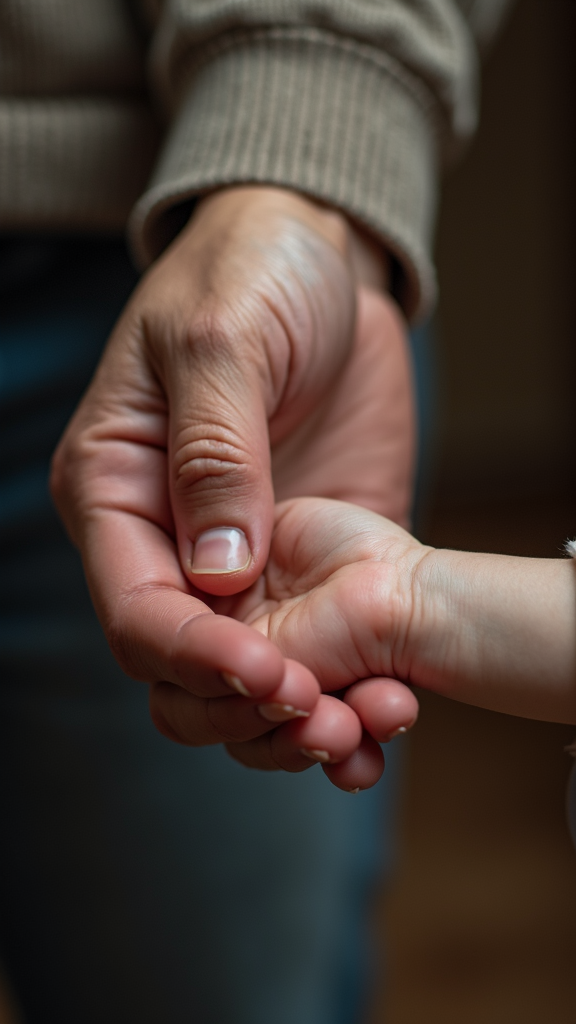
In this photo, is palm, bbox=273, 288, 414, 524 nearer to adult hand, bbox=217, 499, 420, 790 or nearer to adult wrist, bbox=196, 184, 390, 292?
adult wrist, bbox=196, 184, 390, 292

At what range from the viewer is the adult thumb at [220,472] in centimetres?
42

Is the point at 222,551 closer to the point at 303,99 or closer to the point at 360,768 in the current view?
the point at 360,768

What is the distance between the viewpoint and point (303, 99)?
1.83 feet

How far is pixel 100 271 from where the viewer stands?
65 cm

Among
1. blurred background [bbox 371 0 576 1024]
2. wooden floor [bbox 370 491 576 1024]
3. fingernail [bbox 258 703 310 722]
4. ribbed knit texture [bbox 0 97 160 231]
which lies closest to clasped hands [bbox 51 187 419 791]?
fingernail [bbox 258 703 310 722]

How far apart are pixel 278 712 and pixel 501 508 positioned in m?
1.76

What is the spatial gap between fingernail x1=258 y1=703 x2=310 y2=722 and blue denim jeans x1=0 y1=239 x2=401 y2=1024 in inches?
13.4

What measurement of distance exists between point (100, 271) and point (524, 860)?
3.31 ft

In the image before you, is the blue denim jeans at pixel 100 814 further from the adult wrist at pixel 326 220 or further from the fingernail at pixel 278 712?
the fingernail at pixel 278 712

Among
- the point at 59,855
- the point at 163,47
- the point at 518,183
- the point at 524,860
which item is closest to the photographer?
the point at 163,47

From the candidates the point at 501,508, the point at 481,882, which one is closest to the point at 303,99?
the point at 481,882

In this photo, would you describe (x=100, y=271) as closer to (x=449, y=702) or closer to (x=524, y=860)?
(x=524, y=860)

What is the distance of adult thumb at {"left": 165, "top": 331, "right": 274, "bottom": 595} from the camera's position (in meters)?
0.42

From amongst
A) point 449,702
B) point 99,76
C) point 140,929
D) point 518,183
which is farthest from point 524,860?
point 518,183
